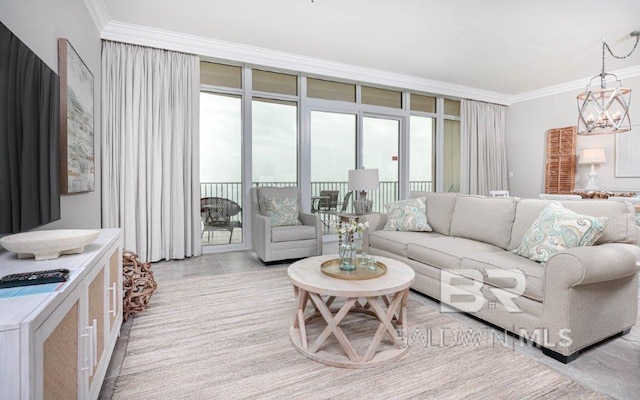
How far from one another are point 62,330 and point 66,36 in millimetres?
2560

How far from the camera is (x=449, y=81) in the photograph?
589cm

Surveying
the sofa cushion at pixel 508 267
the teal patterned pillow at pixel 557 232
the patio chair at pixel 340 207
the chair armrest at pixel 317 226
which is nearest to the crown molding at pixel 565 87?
the patio chair at pixel 340 207

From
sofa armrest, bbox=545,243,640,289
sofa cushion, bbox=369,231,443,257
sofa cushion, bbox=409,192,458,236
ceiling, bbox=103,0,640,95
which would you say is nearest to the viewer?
sofa armrest, bbox=545,243,640,289

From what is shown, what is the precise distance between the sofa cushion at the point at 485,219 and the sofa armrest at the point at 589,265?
2.84ft

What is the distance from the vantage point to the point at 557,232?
7.22ft

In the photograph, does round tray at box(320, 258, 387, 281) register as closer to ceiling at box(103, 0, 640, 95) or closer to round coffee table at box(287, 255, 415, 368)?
round coffee table at box(287, 255, 415, 368)

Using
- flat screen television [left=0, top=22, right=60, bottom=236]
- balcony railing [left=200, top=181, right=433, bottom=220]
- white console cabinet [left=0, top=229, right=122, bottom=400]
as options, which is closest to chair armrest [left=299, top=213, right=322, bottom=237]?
balcony railing [left=200, top=181, right=433, bottom=220]

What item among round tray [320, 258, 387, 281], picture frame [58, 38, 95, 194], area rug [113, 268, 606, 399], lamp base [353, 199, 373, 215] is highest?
picture frame [58, 38, 95, 194]

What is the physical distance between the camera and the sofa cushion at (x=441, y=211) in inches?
137

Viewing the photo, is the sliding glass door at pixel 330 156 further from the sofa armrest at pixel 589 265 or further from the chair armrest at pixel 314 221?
the sofa armrest at pixel 589 265

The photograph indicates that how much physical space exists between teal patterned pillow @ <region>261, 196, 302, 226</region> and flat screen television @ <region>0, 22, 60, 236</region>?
2.34 meters

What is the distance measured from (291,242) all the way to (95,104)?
255 centimetres

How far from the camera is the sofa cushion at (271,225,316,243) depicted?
12.7 feet

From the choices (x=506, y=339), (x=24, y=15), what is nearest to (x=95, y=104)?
(x=24, y=15)
